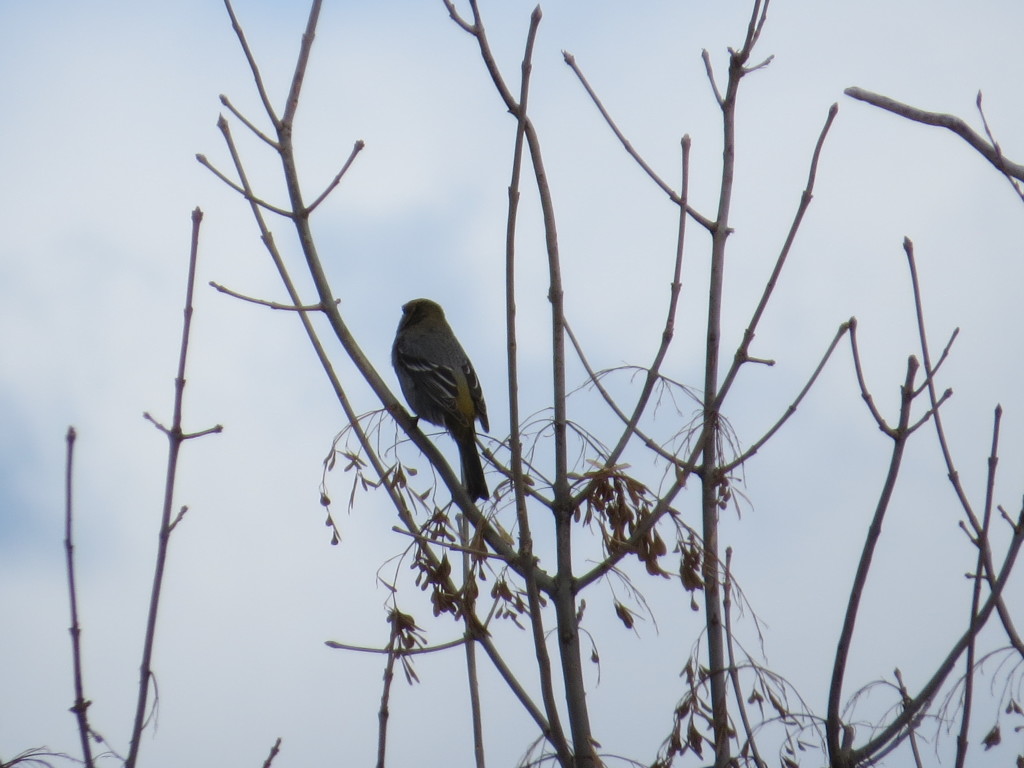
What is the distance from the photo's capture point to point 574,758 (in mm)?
2828

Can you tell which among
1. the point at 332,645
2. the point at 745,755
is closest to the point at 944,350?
the point at 745,755

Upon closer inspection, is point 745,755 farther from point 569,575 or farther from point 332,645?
point 332,645

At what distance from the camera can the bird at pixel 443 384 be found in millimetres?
6742

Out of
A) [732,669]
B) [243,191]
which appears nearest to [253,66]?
[243,191]

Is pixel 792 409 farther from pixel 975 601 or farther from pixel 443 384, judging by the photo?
Answer: pixel 443 384

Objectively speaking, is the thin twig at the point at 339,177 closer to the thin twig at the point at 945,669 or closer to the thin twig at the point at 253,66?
the thin twig at the point at 253,66

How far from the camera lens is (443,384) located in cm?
714

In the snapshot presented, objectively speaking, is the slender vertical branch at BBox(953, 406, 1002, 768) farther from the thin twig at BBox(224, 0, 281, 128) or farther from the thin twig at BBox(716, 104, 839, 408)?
the thin twig at BBox(224, 0, 281, 128)

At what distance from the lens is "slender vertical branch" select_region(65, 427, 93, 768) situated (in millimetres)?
2523

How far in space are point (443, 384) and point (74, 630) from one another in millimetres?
4625

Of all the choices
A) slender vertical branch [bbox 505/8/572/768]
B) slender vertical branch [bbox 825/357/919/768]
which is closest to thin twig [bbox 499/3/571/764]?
slender vertical branch [bbox 505/8/572/768]

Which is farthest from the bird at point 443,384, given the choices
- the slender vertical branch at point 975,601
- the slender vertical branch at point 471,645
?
the slender vertical branch at point 975,601

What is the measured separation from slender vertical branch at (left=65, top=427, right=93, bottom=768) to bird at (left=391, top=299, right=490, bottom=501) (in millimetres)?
3513

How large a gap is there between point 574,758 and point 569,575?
469 mm
